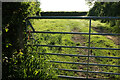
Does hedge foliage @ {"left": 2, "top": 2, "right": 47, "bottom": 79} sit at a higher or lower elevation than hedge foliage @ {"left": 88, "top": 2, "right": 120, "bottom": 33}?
lower

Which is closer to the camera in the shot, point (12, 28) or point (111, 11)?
point (12, 28)

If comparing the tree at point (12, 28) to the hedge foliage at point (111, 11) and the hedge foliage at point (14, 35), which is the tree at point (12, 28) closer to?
the hedge foliage at point (14, 35)

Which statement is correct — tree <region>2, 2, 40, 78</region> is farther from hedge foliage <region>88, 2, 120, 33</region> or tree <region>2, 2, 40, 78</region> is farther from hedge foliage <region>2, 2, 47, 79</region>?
hedge foliage <region>88, 2, 120, 33</region>

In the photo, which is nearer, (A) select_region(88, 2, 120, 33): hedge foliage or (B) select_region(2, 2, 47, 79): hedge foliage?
(B) select_region(2, 2, 47, 79): hedge foliage

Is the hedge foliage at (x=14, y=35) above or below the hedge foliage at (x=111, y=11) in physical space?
below

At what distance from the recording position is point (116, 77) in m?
3.13

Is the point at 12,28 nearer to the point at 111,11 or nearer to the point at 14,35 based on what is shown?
the point at 14,35

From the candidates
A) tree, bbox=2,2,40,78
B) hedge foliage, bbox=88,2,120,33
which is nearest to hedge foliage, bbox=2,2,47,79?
tree, bbox=2,2,40,78

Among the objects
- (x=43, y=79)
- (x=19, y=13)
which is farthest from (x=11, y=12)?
(x=43, y=79)

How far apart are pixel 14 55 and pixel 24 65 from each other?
1.17 ft

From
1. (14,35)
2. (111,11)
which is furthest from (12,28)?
(111,11)

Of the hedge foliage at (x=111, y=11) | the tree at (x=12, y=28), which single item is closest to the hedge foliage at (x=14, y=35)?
the tree at (x=12, y=28)

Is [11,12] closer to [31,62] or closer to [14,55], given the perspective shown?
[14,55]

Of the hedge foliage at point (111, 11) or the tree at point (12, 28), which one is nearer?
the tree at point (12, 28)
